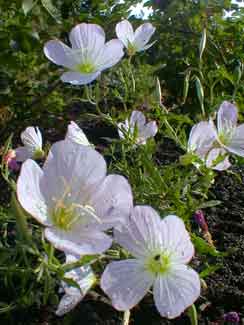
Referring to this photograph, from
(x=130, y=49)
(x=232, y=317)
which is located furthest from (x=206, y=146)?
(x=232, y=317)

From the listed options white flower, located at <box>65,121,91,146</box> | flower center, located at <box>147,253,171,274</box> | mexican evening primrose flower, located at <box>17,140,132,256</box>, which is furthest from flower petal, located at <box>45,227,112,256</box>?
white flower, located at <box>65,121,91,146</box>

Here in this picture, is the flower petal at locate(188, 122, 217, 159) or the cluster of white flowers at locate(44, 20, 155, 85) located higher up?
the cluster of white flowers at locate(44, 20, 155, 85)

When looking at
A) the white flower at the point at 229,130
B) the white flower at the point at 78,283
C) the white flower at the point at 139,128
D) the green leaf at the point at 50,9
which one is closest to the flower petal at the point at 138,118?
the white flower at the point at 139,128

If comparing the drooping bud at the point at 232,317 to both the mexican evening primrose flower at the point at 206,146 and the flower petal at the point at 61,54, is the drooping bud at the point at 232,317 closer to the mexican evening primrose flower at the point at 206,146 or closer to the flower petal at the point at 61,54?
the mexican evening primrose flower at the point at 206,146

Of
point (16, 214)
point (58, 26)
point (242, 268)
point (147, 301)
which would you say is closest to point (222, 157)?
point (16, 214)

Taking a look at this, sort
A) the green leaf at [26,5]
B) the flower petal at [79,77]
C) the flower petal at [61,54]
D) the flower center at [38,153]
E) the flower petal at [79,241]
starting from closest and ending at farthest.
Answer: the flower petal at [79,241] → the flower petal at [79,77] → the flower petal at [61,54] → the flower center at [38,153] → the green leaf at [26,5]

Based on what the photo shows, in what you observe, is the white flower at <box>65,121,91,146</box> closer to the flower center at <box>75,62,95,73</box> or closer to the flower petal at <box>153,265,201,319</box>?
the flower center at <box>75,62,95,73</box>
